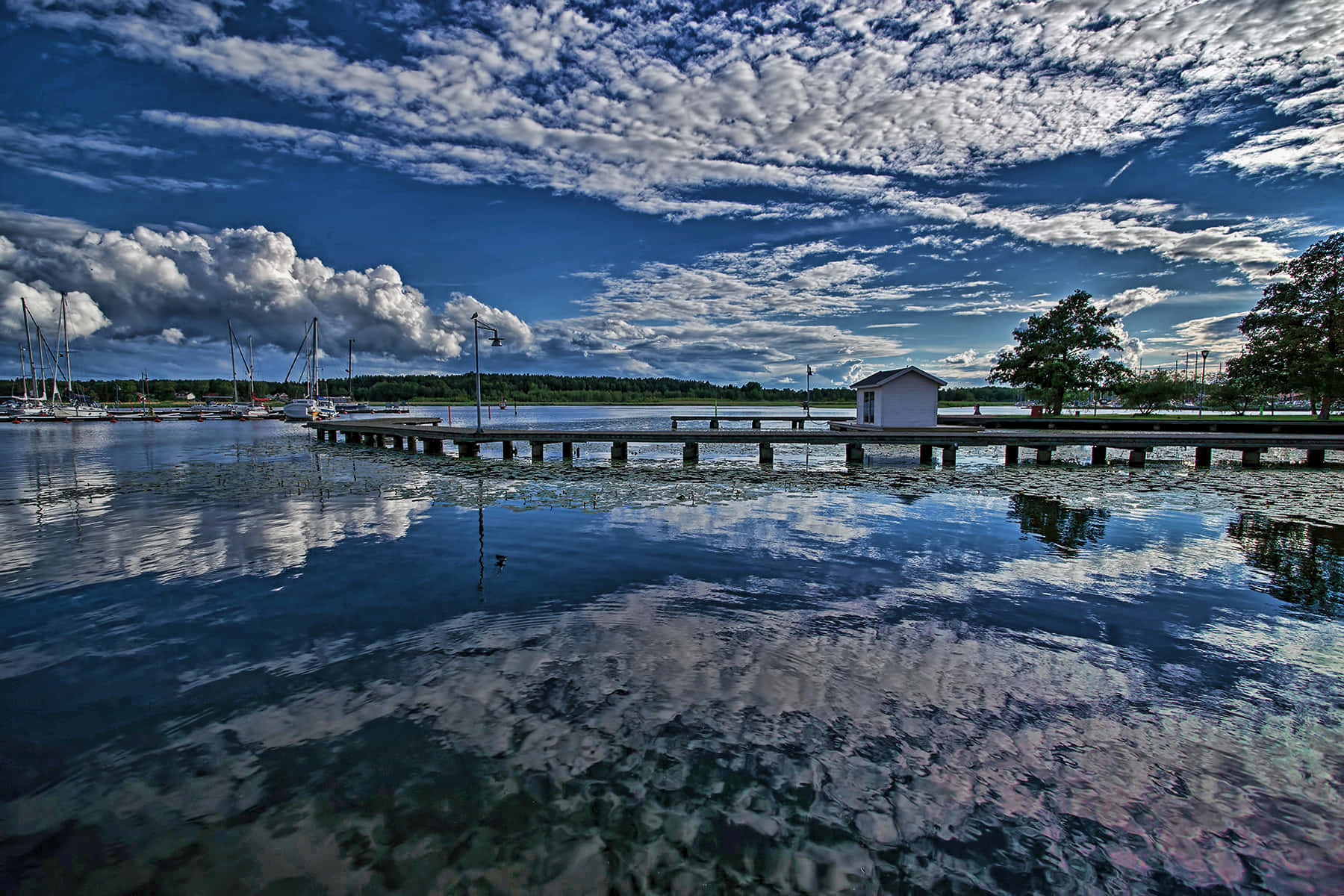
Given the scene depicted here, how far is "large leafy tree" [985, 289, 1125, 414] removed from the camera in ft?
148

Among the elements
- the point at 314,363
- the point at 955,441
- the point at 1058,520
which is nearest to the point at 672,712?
the point at 1058,520

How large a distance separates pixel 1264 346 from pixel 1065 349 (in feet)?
37.0

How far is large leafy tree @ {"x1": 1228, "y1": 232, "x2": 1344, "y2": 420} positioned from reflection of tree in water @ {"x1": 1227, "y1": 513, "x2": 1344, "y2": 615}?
115ft

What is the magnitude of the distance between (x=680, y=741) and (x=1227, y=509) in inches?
700

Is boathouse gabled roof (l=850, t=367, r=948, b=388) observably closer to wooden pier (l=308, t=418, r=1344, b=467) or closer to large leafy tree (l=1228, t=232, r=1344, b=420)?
wooden pier (l=308, t=418, r=1344, b=467)

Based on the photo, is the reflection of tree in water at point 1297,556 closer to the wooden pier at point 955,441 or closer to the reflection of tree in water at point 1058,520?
the reflection of tree in water at point 1058,520

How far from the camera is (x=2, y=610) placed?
25.6ft

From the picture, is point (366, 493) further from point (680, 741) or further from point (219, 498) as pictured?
point (680, 741)

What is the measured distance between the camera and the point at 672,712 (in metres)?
5.16

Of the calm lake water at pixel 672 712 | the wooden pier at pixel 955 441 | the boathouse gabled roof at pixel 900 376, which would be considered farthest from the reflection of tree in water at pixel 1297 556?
the boathouse gabled roof at pixel 900 376

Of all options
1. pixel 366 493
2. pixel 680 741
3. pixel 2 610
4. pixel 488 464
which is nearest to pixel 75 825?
pixel 680 741

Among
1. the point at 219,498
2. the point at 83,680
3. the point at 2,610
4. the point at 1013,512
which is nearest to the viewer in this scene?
the point at 83,680

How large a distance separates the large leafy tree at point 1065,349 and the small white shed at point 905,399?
18287mm

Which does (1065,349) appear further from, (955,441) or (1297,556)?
(1297,556)
